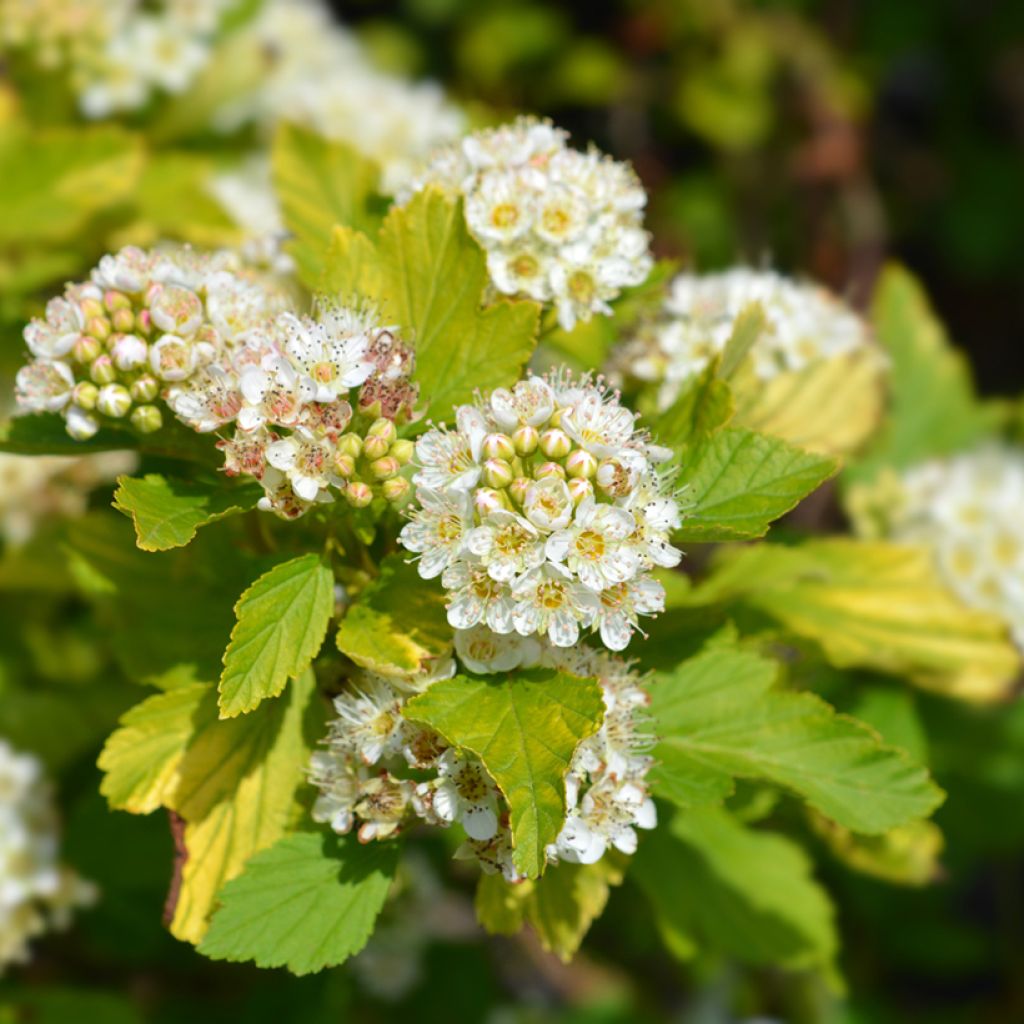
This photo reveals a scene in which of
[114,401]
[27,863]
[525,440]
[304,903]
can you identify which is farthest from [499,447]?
[27,863]

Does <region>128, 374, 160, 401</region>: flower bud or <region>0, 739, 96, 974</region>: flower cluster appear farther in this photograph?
<region>0, 739, 96, 974</region>: flower cluster

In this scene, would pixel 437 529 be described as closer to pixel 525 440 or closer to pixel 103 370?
pixel 525 440

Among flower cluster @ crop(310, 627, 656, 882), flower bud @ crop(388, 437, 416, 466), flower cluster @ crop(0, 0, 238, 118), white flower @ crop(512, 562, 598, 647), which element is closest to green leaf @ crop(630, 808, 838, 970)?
flower cluster @ crop(310, 627, 656, 882)

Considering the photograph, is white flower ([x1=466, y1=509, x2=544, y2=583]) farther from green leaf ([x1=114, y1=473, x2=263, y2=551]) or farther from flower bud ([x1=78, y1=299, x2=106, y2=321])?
flower bud ([x1=78, y1=299, x2=106, y2=321])

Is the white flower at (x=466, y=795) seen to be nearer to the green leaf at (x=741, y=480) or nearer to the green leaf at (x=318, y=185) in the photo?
the green leaf at (x=741, y=480)

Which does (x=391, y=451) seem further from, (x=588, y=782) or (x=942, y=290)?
(x=942, y=290)

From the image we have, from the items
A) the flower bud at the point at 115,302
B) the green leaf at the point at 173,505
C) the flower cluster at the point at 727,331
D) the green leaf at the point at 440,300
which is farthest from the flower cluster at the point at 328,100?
the green leaf at the point at 173,505

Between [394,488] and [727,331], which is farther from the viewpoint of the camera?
[727,331]
